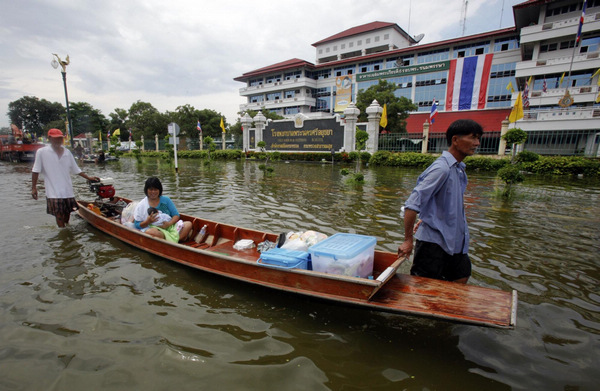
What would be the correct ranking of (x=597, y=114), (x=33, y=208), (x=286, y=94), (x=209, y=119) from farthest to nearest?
(x=286, y=94) → (x=209, y=119) → (x=597, y=114) → (x=33, y=208)

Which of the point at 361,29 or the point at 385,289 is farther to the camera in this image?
the point at 361,29

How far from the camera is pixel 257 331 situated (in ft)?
10.2

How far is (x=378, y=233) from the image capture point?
6.18 metres

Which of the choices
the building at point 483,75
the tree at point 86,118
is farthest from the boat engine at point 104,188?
the tree at point 86,118

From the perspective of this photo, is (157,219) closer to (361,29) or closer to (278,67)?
(278,67)

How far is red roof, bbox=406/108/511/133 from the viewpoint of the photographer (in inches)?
1244

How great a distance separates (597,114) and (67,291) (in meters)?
28.7

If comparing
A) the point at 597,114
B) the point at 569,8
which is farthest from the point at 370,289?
the point at 569,8

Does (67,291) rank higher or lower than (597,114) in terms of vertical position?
lower

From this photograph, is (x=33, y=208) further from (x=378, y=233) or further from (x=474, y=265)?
(x=474, y=265)

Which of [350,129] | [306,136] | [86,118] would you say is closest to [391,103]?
[350,129]

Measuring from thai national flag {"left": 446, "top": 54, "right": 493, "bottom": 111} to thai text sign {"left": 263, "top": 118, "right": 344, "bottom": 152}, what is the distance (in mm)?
20059

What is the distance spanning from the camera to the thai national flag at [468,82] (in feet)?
110

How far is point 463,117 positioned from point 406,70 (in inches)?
408
